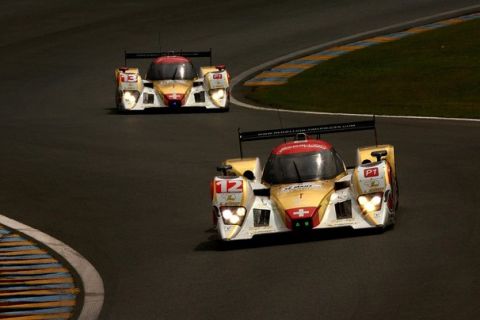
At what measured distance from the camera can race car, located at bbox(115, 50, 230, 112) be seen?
35.0 meters

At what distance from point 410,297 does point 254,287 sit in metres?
2.04

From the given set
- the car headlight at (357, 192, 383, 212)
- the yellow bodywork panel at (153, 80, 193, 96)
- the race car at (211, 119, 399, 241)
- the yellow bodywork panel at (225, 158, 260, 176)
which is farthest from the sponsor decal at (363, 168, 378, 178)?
the yellow bodywork panel at (153, 80, 193, 96)

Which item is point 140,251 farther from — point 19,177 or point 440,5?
point 440,5

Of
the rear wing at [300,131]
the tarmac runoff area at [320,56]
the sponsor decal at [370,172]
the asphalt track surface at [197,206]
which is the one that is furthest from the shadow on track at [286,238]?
the tarmac runoff area at [320,56]

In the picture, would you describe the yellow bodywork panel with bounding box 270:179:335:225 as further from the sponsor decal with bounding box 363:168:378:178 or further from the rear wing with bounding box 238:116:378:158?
the rear wing with bounding box 238:116:378:158

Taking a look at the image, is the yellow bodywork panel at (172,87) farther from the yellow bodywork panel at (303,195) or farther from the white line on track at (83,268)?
the yellow bodywork panel at (303,195)

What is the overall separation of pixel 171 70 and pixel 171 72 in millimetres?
66

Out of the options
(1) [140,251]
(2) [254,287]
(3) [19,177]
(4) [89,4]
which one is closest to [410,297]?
(2) [254,287]

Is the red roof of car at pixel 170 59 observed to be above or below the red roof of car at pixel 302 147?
above

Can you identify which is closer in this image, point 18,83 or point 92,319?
point 92,319

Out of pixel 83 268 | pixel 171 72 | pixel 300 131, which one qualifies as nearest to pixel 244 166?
pixel 300 131

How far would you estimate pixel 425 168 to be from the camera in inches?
931

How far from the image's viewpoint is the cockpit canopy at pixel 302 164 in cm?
1870

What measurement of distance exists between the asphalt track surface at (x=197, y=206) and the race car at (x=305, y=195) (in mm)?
265
